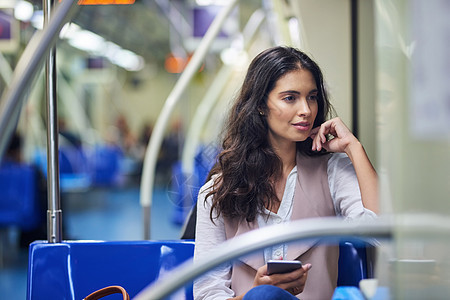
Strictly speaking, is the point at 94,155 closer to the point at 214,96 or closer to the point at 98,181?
the point at 98,181

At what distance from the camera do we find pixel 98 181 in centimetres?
1055

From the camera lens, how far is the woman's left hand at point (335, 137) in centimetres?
181

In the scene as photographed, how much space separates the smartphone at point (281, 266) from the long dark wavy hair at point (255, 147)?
0.84ft

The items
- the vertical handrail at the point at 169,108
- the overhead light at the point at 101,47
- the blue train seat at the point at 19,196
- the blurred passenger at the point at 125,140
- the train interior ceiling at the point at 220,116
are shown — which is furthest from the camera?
the blurred passenger at the point at 125,140

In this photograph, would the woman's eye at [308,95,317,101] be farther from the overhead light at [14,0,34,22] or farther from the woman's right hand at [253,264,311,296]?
the overhead light at [14,0,34,22]

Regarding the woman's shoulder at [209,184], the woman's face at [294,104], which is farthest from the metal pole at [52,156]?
the woman's face at [294,104]

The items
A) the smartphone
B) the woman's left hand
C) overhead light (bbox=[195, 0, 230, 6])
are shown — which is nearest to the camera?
the smartphone

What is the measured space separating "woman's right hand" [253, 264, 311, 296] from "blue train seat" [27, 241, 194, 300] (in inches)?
18.4

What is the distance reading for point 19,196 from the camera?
5.62m

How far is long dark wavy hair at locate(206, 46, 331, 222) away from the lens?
187 cm

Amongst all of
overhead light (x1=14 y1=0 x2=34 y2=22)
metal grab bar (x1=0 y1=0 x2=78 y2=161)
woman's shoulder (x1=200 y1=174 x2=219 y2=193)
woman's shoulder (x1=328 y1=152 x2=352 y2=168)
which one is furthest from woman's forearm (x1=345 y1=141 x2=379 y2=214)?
overhead light (x1=14 y1=0 x2=34 y2=22)

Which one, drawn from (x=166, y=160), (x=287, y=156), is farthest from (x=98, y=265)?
(x=166, y=160)

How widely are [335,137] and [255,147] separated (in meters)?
0.24

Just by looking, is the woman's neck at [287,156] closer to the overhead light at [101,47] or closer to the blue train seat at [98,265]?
the blue train seat at [98,265]
